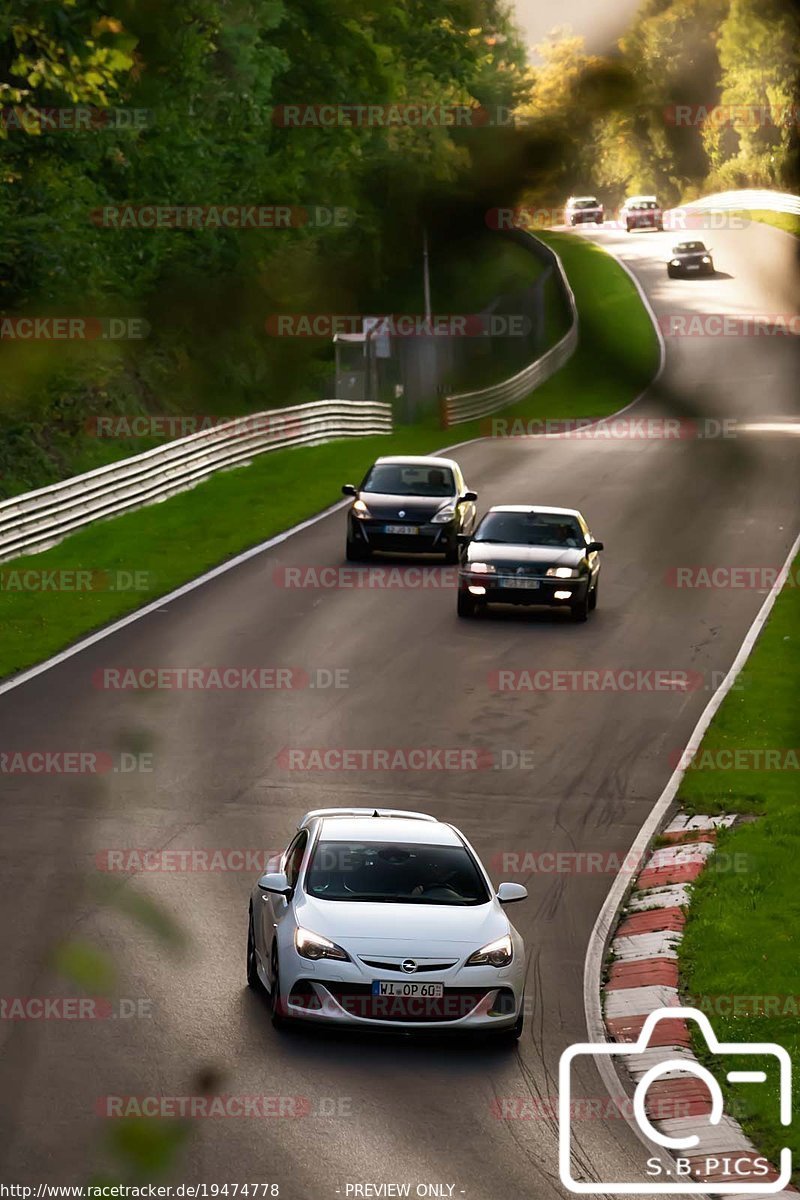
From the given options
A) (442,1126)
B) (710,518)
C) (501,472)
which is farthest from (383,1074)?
(501,472)

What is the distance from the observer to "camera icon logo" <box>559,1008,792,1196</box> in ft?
26.1

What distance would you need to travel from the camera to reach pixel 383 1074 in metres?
9.75

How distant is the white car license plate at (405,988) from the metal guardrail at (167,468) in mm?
20235

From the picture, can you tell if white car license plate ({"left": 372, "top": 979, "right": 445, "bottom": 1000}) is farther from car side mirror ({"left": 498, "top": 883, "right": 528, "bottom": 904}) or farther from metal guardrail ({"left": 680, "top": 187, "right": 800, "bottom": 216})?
metal guardrail ({"left": 680, "top": 187, "right": 800, "bottom": 216})

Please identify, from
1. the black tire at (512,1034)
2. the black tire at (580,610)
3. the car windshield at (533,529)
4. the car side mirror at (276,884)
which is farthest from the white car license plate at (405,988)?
the car windshield at (533,529)

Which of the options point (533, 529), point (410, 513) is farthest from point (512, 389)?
point (533, 529)

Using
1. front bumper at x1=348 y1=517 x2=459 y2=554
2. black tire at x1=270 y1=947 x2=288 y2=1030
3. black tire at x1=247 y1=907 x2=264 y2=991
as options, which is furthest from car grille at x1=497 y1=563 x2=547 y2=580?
black tire at x1=270 y1=947 x2=288 y2=1030

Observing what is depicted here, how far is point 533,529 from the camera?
2766cm

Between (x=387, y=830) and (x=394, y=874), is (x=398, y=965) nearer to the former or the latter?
(x=394, y=874)

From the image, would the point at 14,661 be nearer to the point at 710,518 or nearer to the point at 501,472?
the point at 710,518

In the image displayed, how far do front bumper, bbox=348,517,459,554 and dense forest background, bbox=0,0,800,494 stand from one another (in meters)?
3.49

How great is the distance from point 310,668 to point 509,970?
12.7m

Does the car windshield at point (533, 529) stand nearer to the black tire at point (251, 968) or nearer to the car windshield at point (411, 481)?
the car windshield at point (411, 481)

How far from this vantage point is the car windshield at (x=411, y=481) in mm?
31359
